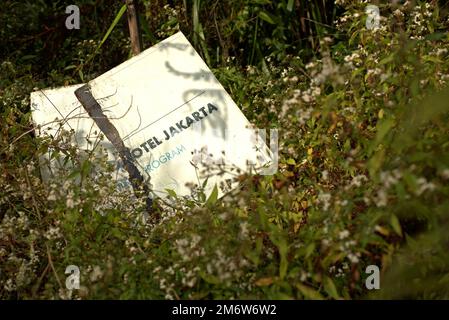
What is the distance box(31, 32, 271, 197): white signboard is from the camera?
117 inches

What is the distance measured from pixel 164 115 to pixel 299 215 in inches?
37.4

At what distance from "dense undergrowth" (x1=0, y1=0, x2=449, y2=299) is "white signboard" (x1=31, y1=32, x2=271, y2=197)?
0.50ft

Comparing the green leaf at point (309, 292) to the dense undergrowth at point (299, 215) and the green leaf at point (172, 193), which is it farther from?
the green leaf at point (172, 193)

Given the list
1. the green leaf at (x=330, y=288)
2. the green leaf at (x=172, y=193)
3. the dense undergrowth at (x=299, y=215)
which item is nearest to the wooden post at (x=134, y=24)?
the dense undergrowth at (x=299, y=215)

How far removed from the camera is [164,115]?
306cm

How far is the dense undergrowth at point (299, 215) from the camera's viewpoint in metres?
1.97

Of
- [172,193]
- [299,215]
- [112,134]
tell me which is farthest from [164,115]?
[299,215]

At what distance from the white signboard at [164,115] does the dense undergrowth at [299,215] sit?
152mm

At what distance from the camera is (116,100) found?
310 centimetres

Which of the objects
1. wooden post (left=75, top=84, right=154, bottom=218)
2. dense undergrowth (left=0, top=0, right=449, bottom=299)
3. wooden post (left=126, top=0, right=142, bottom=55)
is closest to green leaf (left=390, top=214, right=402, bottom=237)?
dense undergrowth (left=0, top=0, right=449, bottom=299)

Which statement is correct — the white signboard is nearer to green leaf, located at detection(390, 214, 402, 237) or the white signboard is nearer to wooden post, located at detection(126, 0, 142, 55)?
wooden post, located at detection(126, 0, 142, 55)

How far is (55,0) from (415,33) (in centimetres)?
252

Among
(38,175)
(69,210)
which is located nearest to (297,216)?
(69,210)
